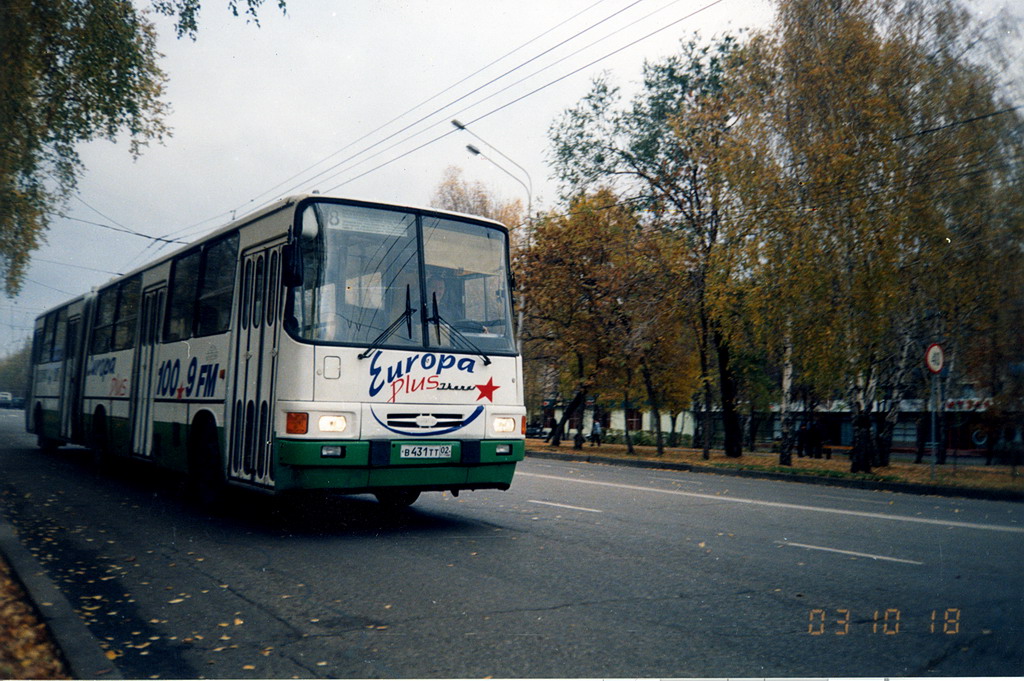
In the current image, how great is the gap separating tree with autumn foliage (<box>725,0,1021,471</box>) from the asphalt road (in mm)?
9802

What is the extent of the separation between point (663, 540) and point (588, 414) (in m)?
67.6

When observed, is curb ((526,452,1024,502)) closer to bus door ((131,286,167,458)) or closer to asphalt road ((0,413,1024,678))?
asphalt road ((0,413,1024,678))

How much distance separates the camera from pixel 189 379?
10664 mm

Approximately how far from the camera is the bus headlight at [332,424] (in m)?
7.99

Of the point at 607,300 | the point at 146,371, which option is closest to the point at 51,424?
the point at 146,371

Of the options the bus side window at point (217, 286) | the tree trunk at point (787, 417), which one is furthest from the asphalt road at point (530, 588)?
the tree trunk at point (787, 417)

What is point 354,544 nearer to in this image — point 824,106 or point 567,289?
point 824,106

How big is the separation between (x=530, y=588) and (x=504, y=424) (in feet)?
9.83

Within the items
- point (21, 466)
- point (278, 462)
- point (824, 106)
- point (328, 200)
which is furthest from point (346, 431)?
point (824, 106)

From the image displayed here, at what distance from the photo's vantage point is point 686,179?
90.1 ft

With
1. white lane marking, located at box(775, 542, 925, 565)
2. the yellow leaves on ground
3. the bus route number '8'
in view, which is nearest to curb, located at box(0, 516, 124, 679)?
the yellow leaves on ground

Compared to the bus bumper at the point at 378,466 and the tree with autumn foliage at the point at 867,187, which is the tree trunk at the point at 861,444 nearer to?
the tree with autumn foliage at the point at 867,187

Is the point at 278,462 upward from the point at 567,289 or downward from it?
downward

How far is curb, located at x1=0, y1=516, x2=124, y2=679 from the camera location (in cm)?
438
